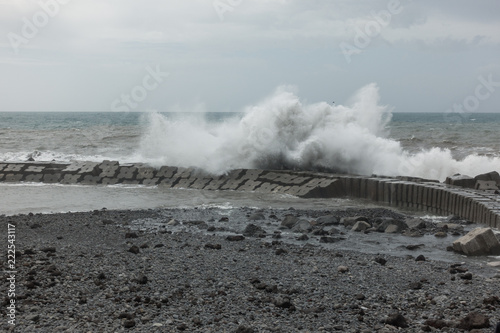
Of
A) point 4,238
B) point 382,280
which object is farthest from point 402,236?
point 4,238

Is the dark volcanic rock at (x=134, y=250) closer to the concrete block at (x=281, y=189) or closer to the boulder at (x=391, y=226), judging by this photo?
the boulder at (x=391, y=226)

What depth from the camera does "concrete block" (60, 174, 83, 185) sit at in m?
21.7

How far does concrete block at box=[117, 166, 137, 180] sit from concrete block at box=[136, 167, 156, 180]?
0.19 meters

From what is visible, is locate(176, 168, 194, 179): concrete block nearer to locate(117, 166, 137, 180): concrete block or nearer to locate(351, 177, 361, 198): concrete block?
locate(117, 166, 137, 180): concrete block

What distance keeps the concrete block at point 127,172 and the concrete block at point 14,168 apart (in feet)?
14.1

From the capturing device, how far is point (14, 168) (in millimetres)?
23141

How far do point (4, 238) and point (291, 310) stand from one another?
20.7 feet

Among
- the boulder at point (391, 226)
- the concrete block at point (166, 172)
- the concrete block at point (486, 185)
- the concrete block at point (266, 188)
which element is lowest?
the boulder at point (391, 226)

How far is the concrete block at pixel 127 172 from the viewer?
71.3ft

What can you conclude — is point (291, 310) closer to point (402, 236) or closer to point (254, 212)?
point (402, 236)

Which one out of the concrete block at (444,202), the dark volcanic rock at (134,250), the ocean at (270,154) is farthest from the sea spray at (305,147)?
the dark volcanic rock at (134,250)

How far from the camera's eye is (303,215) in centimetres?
1330

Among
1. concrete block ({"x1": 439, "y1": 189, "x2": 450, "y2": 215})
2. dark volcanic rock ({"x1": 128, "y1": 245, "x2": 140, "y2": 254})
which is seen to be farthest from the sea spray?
dark volcanic rock ({"x1": 128, "y1": 245, "x2": 140, "y2": 254})

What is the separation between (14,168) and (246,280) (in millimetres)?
18622
